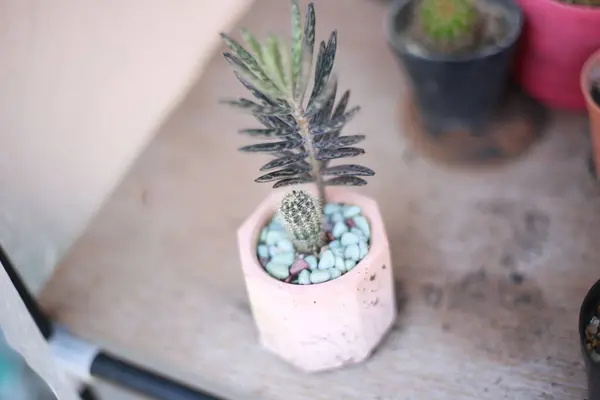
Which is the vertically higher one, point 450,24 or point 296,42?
point 296,42

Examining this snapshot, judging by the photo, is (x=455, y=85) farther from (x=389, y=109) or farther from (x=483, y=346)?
(x=483, y=346)

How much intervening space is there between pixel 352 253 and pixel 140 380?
0.26 meters

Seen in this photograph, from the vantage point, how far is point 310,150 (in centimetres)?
63

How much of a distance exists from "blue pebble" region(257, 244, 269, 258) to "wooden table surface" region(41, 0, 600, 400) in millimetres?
131

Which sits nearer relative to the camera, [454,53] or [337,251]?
[337,251]

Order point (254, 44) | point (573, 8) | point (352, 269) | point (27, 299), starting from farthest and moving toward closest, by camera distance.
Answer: point (573, 8) < point (27, 299) < point (352, 269) < point (254, 44)

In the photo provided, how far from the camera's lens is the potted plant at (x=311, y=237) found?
0.58 meters

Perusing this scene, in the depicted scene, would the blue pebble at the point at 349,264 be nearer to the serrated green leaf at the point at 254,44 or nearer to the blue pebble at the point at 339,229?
the blue pebble at the point at 339,229

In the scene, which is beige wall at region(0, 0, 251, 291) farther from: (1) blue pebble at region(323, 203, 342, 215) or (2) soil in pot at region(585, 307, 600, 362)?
(2) soil in pot at region(585, 307, 600, 362)

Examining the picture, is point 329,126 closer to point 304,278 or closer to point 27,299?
point 304,278

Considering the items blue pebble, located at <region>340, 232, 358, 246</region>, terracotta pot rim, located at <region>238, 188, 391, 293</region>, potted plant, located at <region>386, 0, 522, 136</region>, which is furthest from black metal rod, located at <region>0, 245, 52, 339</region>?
potted plant, located at <region>386, 0, 522, 136</region>

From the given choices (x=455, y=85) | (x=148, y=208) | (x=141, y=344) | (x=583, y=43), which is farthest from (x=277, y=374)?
(x=583, y=43)

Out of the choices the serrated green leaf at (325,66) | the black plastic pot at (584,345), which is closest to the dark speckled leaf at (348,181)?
the serrated green leaf at (325,66)

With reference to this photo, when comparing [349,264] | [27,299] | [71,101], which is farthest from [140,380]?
[71,101]
